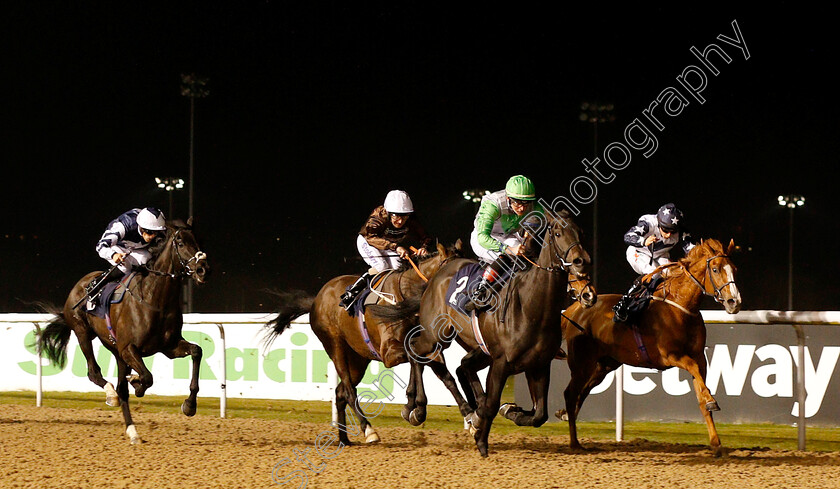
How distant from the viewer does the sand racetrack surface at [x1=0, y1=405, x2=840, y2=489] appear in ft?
16.9

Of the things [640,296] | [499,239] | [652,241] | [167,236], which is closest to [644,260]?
[652,241]

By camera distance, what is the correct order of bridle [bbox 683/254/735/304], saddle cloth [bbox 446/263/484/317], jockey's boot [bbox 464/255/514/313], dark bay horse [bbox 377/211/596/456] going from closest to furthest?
dark bay horse [bbox 377/211/596/456], jockey's boot [bbox 464/255/514/313], saddle cloth [bbox 446/263/484/317], bridle [bbox 683/254/735/304]

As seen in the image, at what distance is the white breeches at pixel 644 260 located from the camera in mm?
7758

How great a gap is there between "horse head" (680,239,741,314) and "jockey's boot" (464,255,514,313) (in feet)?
5.22

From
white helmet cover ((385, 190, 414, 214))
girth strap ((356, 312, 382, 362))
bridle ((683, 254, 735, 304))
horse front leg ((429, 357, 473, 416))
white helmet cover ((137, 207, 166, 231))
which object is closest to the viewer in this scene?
horse front leg ((429, 357, 473, 416))

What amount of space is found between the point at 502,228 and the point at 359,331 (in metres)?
1.53

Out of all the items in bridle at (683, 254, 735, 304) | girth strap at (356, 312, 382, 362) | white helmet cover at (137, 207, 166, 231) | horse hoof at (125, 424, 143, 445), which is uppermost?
white helmet cover at (137, 207, 166, 231)

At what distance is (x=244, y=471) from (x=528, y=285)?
2.17 meters

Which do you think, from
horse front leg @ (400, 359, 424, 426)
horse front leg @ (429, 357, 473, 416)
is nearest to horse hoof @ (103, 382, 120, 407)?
horse front leg @ (400, 359, 424, 426)

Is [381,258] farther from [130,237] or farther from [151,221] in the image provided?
[130,237]

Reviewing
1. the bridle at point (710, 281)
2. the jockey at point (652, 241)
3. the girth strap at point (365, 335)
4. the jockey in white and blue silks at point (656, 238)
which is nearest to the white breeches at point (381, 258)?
the girth strap at point (365, 335)

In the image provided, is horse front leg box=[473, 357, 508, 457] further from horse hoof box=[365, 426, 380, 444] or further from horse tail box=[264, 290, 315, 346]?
horse tail box=[264, 290, 315, 346]

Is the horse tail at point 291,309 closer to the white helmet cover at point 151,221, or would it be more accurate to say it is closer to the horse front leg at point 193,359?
the horse front leg at point 193,359

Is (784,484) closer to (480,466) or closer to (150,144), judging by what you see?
(480,466)
